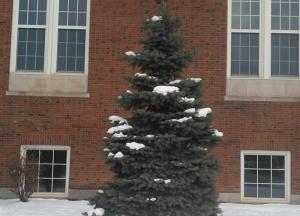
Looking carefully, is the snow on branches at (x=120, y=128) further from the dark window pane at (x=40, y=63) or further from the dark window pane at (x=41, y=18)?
the dark window pane at (x=41, y=18)

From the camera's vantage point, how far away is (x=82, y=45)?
1497 centimetres

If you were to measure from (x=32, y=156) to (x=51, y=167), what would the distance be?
2.29ft

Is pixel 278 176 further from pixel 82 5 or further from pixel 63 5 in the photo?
pixel 63 5

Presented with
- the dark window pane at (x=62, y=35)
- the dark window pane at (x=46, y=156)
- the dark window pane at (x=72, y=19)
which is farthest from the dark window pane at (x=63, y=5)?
the dark window pane at (x=46, y=156)

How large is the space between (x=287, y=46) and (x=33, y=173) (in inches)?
317

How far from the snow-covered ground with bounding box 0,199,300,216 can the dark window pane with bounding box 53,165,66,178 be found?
2.98ft

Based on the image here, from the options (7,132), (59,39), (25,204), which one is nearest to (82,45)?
(59,39)

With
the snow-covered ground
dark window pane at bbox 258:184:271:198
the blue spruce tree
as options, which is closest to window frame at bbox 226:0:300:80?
dark window pane at bbox 258:184:271:198

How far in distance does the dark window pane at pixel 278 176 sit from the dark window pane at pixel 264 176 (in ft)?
0.46

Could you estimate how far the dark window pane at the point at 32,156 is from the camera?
13891 millimetres

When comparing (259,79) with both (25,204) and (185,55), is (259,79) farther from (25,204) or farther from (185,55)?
(25,204)

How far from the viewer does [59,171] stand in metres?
14.5

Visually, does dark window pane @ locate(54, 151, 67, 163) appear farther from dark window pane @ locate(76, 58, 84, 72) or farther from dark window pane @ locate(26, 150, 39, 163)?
dark window pane @ locate(76, 58, 84, 72)

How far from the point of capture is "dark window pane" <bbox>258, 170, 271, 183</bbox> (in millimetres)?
14477
